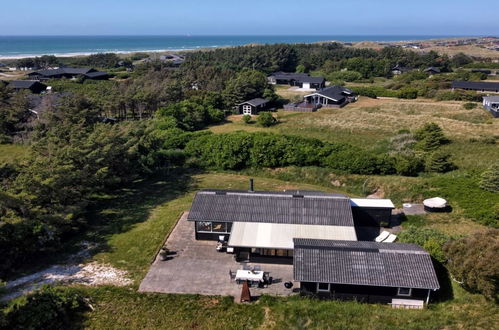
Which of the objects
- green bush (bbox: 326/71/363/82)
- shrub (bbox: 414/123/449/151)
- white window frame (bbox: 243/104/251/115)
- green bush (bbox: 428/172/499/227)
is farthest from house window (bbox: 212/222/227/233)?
green bush (bbox: 326/71/363/82)

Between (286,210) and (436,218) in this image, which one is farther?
(436,218)

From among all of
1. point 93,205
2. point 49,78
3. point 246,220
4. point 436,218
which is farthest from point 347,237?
point 49,78

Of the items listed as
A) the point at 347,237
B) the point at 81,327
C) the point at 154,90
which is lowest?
the point at 81,327

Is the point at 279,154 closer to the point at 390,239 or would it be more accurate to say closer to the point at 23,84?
the point at 390,239

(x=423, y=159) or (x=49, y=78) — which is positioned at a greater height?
(x=49, y=78)

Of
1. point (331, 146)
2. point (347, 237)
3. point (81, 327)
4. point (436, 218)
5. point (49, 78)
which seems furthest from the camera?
point (49, 78)

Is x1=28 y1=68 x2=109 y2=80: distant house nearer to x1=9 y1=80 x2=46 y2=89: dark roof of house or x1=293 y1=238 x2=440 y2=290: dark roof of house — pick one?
x1=9 y1=80 x2=46 y2=89: dark roof of house

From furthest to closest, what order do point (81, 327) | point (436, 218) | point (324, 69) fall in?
point (324, 69) → point (436, 218) → point (81, 327)

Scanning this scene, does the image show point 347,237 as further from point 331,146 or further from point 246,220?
point 331,146
